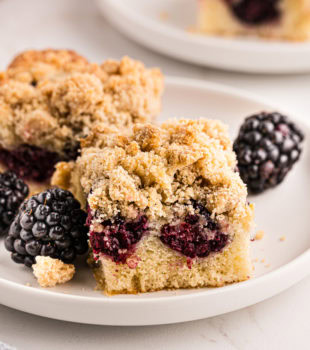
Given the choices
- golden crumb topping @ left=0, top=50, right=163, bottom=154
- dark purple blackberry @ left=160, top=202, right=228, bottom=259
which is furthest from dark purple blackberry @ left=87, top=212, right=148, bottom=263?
golden crumb topping @ left=0, top=50, right=163, bottom=154

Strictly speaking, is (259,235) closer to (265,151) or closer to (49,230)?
(265,151)

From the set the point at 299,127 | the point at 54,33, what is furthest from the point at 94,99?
the point at 54,33

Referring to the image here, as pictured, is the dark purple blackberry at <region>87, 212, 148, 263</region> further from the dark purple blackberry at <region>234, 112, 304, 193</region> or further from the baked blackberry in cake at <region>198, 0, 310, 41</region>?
the baked blackberry in cake at <region>198, 0, 310, 41</region>

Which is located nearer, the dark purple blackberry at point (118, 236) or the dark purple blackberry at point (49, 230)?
A: the dark purple blackberry at point (118, 236)

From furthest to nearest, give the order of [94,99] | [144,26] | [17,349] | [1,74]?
[144,26] < [1,74] < [94,99] < [17,349]

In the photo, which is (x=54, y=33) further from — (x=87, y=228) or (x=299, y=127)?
(x=87, y=228)

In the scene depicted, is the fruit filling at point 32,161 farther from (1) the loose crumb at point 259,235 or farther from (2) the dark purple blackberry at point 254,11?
(2) the dark purple blackberry at point 254,11

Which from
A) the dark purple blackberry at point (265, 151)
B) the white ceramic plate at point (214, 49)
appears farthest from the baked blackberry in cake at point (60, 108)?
the white ceramic plate at point (214, 49)
